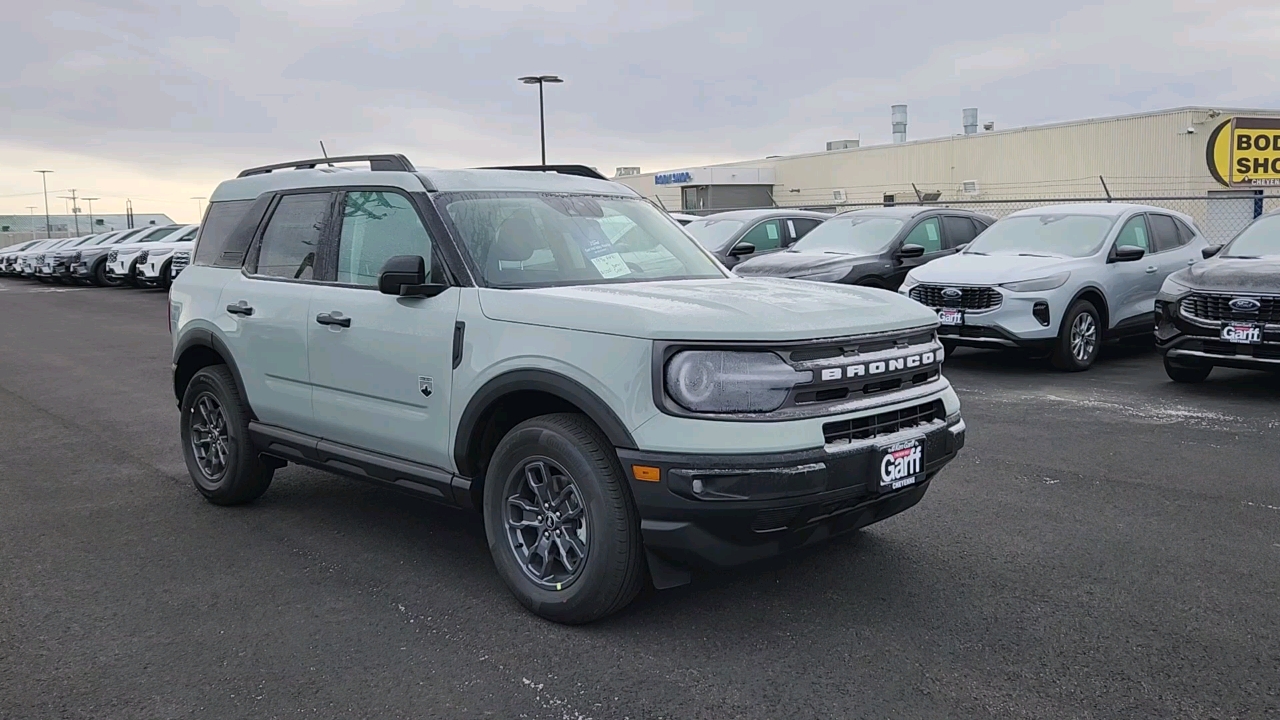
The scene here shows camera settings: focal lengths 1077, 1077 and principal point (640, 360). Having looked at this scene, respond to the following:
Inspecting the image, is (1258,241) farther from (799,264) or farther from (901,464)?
(901,464)

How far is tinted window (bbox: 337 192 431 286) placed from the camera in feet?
16.0

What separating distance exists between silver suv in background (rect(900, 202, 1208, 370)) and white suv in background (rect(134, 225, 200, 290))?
732 inches

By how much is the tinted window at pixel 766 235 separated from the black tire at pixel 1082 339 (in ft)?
17.6

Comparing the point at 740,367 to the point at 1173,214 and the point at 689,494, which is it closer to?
the point at 689,494

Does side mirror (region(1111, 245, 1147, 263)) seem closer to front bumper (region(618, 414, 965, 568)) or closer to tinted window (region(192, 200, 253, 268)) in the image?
front bumper (region(618, 414, 965, 568))

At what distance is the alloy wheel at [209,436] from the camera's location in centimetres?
589

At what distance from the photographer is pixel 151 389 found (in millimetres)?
10164

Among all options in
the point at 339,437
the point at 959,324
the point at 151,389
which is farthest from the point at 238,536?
the point at 959,324

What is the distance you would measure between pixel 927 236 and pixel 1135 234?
2581mm

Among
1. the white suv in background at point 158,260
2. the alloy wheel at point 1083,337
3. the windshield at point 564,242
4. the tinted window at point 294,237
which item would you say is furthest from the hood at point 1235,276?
the white suv in background at point 158,260

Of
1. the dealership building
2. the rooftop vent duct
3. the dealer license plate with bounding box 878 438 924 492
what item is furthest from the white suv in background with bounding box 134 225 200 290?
the rooftop vent duct

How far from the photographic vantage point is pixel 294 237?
18.3 ft

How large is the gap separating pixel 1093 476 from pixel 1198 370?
413cm

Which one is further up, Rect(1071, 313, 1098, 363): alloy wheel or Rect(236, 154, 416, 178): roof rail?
Rect(236, 154, 416, 178): roof rail
